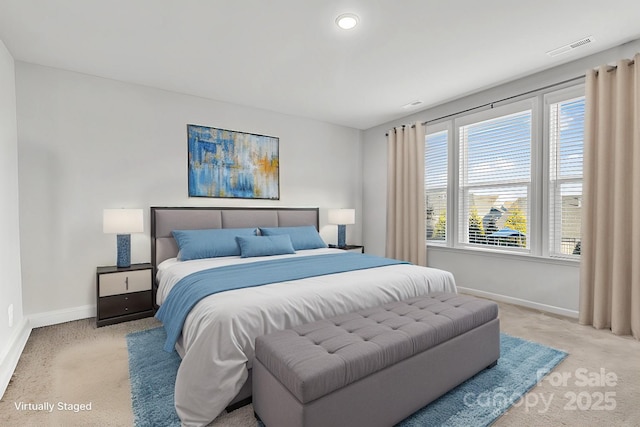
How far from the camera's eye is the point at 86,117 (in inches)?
131

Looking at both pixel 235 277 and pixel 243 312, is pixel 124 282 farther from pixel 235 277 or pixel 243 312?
pixel 243 312

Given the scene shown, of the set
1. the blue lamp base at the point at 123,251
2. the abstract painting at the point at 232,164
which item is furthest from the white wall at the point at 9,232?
the abstract painting at the point at 232,164

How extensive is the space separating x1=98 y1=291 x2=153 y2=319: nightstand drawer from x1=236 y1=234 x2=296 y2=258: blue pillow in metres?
1.09

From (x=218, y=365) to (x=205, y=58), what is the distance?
2.73 m

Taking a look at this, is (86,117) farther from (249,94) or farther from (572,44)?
(572,44)

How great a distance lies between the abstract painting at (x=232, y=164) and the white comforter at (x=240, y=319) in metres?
2.27

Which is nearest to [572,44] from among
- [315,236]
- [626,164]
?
[626,164]

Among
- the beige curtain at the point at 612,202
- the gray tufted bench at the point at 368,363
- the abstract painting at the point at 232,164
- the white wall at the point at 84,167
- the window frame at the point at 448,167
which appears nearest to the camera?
the gray tufted bench at the point at 368,363

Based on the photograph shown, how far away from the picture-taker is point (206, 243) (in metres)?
3.47

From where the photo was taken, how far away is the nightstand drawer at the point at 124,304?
3.11 metres

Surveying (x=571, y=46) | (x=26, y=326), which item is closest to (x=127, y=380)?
(x=26, y=326)

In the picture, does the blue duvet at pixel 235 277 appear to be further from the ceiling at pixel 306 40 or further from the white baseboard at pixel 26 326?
the ceiling at pixel 306 40

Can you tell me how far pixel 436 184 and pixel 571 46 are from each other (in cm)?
216

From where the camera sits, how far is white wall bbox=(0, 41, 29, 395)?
2365 millimetres
